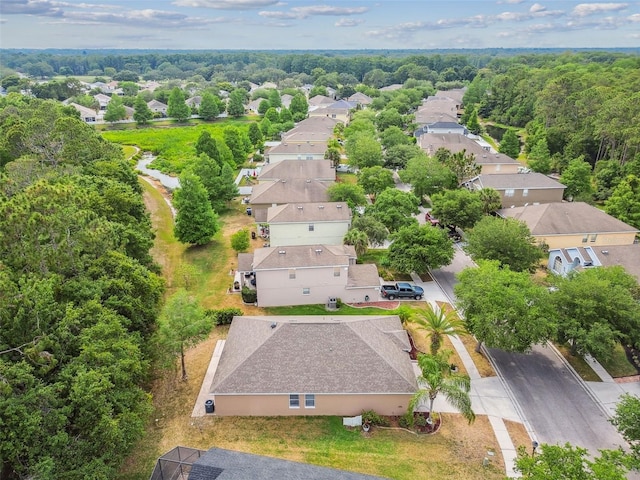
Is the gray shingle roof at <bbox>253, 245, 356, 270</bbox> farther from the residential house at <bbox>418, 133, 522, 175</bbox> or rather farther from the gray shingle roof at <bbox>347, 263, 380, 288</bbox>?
the residential house at <bbox>418, 133, 522, 175</bbox>

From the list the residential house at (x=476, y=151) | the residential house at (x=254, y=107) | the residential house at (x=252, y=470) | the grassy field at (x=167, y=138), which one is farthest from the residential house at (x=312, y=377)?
the residential house at (x=254, y=107)

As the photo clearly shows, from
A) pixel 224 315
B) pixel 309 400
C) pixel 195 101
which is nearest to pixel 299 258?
pixel 224 315

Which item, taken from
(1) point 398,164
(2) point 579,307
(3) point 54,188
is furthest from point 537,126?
(3) point 54,188

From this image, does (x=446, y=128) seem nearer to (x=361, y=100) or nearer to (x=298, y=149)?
(x=298, y=149)

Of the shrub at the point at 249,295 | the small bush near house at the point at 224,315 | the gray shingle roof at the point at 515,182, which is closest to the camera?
the small bush near house at the point at 224,315

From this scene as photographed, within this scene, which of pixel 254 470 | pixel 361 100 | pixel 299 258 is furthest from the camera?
pixel 361 100

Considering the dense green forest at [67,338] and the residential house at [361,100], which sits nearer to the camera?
the dense green forest at [67,338]

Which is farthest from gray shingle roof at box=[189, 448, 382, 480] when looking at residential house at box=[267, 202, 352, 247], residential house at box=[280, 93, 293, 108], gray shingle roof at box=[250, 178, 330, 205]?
residential house at box=[280, 93, 293, 108]

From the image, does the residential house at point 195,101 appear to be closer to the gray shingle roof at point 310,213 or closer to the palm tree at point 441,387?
the gray shingle roof at point 310,213

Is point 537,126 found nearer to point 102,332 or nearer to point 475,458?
Answer: point 475,458
